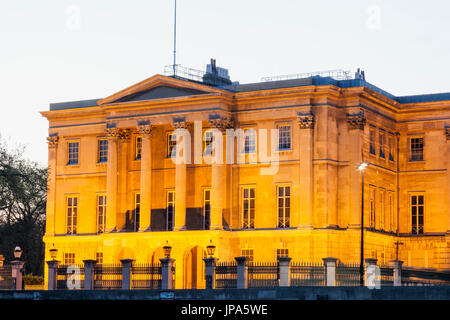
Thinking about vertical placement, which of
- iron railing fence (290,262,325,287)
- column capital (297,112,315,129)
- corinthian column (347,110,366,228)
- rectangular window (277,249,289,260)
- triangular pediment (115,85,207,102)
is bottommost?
iron railing fence (290,262,325,287)

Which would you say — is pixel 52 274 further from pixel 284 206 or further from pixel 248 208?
pixel 284 206

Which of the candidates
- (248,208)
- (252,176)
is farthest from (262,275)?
(252,176)

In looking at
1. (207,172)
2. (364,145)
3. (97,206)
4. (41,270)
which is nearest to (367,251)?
(364,145)

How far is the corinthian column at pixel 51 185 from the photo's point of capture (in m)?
89.8

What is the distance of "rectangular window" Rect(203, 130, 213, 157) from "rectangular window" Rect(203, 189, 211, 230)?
2697 millimetres

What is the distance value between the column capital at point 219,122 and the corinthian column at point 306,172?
5.16 meters

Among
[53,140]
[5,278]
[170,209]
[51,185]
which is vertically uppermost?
[53,140]

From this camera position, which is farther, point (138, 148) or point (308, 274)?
point (138, 148)

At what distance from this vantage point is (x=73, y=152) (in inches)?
3556

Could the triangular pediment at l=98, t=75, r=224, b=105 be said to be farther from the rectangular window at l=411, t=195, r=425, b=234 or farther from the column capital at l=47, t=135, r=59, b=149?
the rectangular window at l=411, t=195, r=425, b=234

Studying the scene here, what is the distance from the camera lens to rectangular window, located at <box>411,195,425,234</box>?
85.5 metres

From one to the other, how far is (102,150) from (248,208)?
13.7m

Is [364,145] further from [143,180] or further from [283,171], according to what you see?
[143,180]

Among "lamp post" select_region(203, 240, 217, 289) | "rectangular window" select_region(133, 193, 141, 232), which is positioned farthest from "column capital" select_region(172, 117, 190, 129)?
"lamp post" select_region(203, 240, 217, 289)
